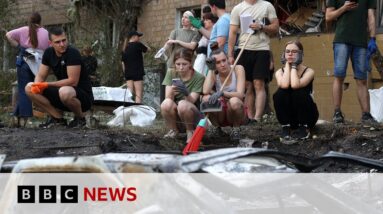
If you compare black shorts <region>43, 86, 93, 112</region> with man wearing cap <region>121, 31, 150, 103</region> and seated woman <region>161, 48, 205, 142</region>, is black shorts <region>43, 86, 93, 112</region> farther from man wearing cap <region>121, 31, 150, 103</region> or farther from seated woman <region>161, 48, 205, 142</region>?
man wearing cap <region>121, 31, 150, 103</region>

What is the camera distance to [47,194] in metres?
2.88

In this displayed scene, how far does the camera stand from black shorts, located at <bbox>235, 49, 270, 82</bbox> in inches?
314

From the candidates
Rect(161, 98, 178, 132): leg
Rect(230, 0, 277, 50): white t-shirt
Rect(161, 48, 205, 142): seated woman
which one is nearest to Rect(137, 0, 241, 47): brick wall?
Rect(230, 0, 277, 50): white t-shirt

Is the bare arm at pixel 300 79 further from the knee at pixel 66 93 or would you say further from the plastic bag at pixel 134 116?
the plastic bag at pixel 134 116

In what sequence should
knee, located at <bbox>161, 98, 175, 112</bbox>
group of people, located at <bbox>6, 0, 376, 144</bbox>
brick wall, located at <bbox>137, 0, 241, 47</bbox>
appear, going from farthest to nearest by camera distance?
1. brick wall, located at <bbox>137, 0, 241, 47</bbox>
2. knee, located at <bbox>161, 98, 175, 112</bbox>
3. group of people, located at <bbox>6, 0, 376, 144</bbox>

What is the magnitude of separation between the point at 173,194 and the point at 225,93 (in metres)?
4.25

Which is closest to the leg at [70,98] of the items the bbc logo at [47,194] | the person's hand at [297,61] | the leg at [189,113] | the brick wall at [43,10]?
the leg at [189,113]

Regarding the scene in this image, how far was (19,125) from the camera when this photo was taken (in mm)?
9203

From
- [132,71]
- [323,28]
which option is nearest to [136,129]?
[132,71]

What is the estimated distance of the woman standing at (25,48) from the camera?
29.7ft

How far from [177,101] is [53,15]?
11788 millimetres

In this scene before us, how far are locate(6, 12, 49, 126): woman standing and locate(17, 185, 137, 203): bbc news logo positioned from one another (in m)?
6.27

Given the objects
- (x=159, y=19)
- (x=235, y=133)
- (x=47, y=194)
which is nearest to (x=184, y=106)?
(x=235, y=133)

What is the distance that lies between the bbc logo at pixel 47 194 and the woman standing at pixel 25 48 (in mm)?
6262
